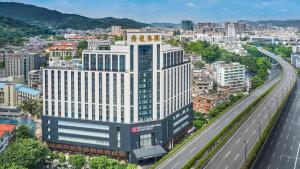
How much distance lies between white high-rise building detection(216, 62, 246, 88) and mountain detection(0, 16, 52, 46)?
57.0 metres

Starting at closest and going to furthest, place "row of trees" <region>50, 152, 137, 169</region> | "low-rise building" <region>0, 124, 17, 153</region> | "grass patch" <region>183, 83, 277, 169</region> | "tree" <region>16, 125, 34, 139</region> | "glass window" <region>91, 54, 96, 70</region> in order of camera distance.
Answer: "row of trees" <region>50, 152, 137, 169</region>, "grass patch" <region>183, 83, 277, 169</region>, "low-rise building" <region>0, 124, 17, 153</region>, "glass window" <region>91, 54, 96, 70</region>, "tree" <region>16, 125, 34, 139</region>

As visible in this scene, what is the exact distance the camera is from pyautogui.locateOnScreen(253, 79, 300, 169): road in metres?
31.9


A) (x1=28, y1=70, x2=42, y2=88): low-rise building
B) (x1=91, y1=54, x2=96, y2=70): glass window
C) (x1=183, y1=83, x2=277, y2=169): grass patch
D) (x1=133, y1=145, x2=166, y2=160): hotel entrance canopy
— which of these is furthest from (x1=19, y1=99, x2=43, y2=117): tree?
(x1=183, y1=83, x2=277, y2=169): grass patch

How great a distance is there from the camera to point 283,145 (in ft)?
123

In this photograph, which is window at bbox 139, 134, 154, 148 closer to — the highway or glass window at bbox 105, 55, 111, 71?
the highway

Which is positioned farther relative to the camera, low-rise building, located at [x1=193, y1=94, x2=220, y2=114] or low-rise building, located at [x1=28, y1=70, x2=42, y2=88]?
low-rise building, located at [x1=28, y1=70, x2=42, y2=88]

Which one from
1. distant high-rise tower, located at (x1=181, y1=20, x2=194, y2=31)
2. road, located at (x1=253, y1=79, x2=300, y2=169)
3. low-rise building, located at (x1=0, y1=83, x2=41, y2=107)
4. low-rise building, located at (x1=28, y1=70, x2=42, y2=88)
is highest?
distant high-rise tower, located at (x1=181, y1=20, x2=194, y2=31)

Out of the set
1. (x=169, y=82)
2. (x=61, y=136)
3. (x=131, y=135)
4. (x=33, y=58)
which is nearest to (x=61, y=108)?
(x=61, y=136)

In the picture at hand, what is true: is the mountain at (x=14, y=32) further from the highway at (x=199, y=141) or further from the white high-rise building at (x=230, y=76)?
the highway at (x=199, y=141)

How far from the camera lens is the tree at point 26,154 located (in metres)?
27.7

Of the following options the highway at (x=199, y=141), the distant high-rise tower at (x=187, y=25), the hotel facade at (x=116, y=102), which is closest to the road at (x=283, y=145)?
the highway at (x=199, y=141)

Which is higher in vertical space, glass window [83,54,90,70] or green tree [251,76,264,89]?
glass window [83,54,90,70]

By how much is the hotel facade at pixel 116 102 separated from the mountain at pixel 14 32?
71675mm

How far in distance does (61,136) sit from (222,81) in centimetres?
3703
